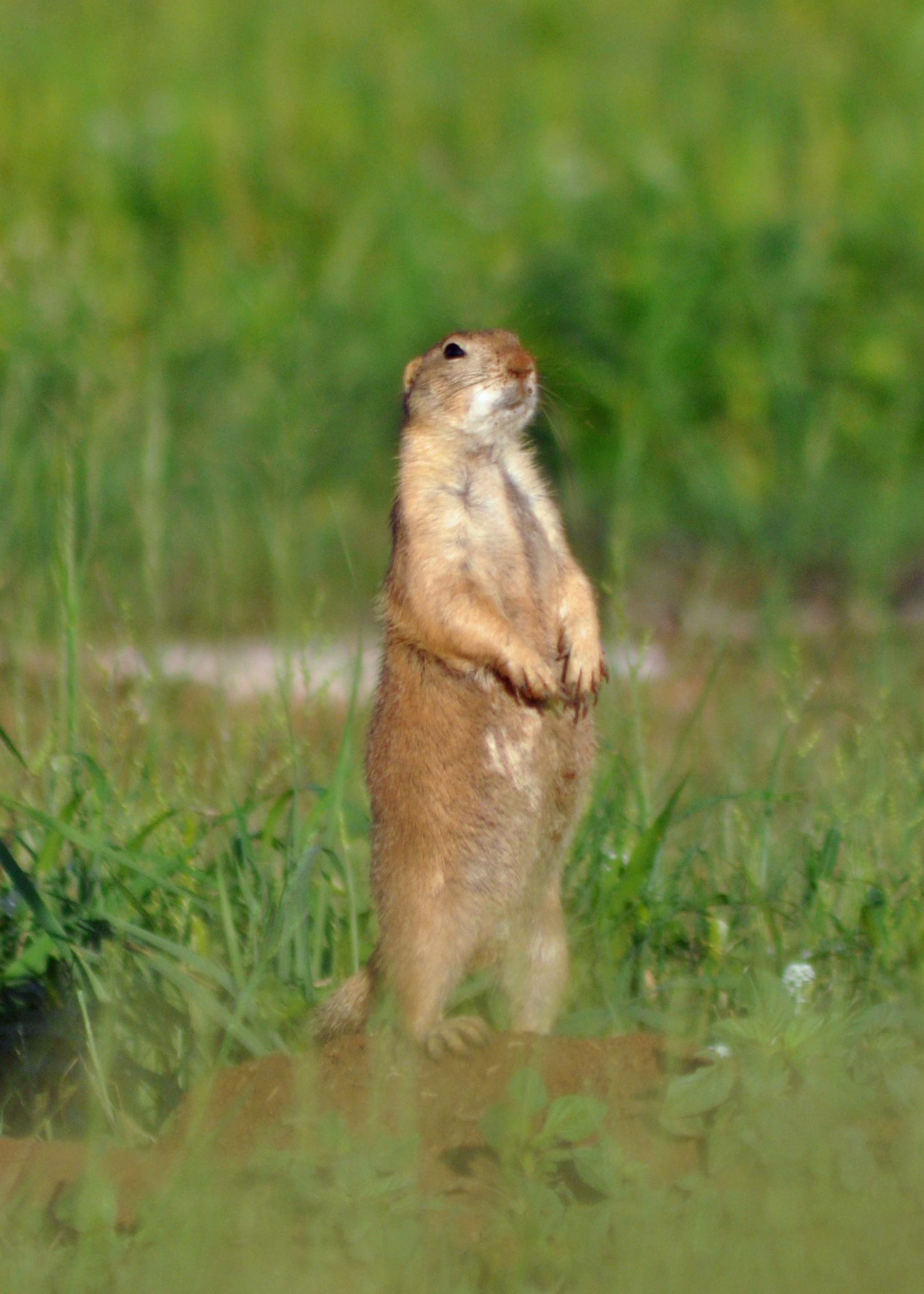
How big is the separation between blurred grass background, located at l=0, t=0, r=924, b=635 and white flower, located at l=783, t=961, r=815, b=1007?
1023mm

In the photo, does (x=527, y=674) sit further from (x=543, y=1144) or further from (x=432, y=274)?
(x=432, y=274)

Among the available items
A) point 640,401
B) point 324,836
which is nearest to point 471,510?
point 324,836

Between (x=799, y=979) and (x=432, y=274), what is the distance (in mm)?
5570

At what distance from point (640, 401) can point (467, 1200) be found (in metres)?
5.12

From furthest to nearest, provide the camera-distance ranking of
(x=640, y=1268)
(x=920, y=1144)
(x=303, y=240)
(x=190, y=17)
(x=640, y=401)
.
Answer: (x=190, y=17), (x=303, y=240), (x=640, y=401), (x=920, y=1144), (x=640, y=1268)

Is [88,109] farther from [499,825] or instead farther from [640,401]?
[499,825]

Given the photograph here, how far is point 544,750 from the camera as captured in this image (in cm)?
315

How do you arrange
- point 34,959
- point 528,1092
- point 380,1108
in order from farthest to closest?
1. point 34,959
2. point 380,1108
3. point 528,1092

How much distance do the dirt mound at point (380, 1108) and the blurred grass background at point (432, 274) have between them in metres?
1.25

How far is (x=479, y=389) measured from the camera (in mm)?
3307

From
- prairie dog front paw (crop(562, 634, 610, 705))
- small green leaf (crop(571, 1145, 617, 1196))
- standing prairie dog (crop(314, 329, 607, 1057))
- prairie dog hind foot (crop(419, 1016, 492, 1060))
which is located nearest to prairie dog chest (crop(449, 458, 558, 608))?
standing prairie dog (crop(314, 329, 607, 1057))

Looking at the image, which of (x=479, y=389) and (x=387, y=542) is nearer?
(x=479, y=389)

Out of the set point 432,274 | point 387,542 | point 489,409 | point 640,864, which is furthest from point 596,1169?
point 432,274

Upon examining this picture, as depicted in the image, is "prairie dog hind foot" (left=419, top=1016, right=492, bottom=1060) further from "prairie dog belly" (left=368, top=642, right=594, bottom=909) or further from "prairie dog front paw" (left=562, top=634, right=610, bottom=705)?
"prairie dog front paw" (left=562, top=634, right=610, bottom=705)
